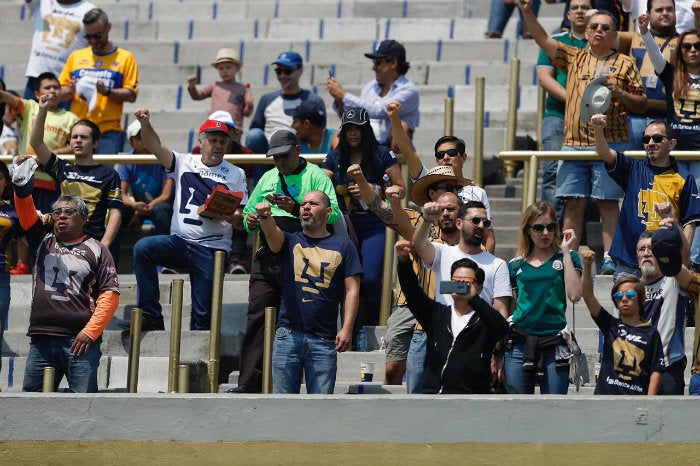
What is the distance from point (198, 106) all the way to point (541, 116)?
13.0ft

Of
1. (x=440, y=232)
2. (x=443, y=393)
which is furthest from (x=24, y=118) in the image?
(x=443, y=393)

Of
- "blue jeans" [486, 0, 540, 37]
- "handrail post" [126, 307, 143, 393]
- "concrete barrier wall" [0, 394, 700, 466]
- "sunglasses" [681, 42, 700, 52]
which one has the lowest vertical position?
"concrete barrier wall" [0, 394, 700, 466]

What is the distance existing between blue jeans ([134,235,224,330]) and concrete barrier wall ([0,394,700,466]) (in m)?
2.46

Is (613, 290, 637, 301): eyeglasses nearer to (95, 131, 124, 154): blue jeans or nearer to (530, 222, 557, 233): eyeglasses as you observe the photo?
(530, 222, 557, 233): eyeglasses

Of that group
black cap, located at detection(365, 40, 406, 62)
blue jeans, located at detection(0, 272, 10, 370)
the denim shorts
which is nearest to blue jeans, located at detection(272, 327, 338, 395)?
blue jeans, located at detection(0, 272, 10, 370)

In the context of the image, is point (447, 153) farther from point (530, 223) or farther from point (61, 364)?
point (61, 364)

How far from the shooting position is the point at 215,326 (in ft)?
30.3

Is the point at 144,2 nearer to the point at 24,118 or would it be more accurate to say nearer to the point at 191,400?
the point at 24,118

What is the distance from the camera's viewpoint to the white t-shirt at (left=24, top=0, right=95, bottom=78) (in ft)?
44.5

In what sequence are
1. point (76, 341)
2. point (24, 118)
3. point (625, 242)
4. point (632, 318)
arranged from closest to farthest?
point (632, 318) < point (76, 341) < point (625, 242) < point (24, 118)

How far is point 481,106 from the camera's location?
11289 mm

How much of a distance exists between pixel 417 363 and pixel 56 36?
6623 millimetres

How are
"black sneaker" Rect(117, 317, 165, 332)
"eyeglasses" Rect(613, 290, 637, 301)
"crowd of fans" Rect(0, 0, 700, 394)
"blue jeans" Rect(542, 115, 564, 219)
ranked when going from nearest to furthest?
"eyeglasses" Rect(613, 290, 637, 301) → "crowd of fans" Rect(0, 0, 700, 394) → "black sneaker" Rect(117, 317, 165, 332) → "blue jeans" Rect(542, 115, 564, 219)

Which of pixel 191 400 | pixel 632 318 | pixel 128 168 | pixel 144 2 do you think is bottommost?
pixel 191 400
